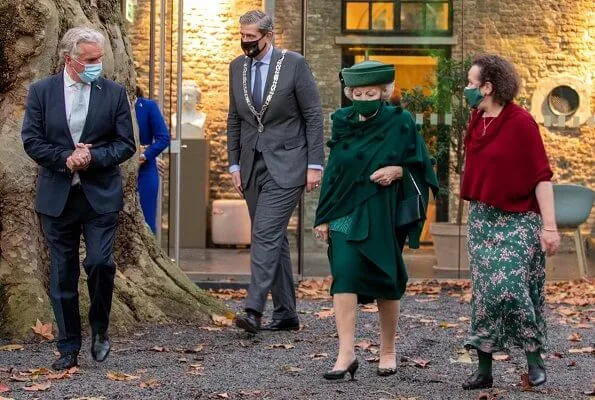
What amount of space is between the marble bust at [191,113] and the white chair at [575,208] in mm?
3349

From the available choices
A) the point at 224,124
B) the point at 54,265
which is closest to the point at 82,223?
the point at 54,265

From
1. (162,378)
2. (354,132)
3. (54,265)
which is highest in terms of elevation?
(354,132)

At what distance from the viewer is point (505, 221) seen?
7.31 metres

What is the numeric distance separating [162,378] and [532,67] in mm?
7392

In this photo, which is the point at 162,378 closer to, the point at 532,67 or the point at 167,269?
the point at 167,269

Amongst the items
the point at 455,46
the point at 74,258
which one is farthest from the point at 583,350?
the point at 455,46

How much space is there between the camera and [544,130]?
554 inches

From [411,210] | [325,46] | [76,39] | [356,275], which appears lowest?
[356,275]

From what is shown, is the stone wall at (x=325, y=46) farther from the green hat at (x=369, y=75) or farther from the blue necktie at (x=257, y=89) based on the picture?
the green hat at (x=369, y=75)

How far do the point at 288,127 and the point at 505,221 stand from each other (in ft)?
8.15

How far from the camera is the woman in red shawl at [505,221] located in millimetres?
7262

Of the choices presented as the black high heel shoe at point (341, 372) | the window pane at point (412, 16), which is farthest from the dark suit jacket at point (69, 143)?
the window pane at point (412, 16)

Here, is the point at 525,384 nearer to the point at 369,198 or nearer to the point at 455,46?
the point at 369,198

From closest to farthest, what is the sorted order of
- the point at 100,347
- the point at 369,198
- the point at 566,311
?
the point at 369,198, the point at 100,347, the point at 566,311
